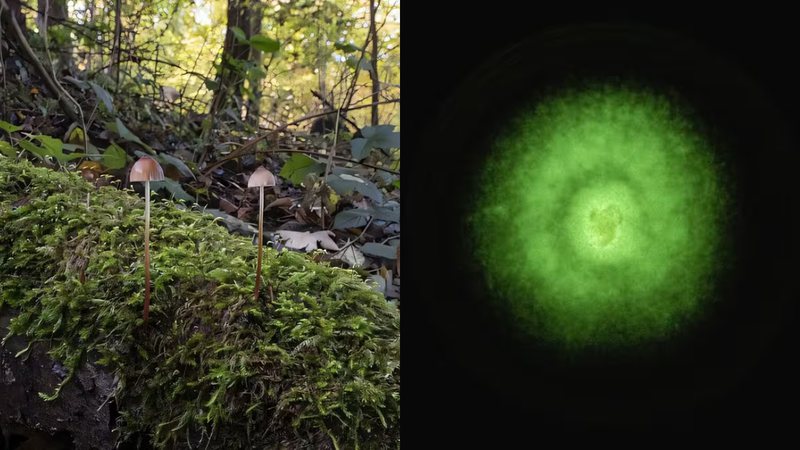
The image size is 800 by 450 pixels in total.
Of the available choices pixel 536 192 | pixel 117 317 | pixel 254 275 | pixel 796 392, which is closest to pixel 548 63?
pixel 536 192

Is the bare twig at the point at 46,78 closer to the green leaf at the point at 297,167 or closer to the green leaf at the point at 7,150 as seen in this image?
the green leaf at the point at 7,150

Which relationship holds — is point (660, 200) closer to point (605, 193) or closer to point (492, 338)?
point (605, 193)

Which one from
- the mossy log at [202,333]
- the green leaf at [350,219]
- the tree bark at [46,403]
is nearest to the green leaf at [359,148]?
the green leaf at [350,219]

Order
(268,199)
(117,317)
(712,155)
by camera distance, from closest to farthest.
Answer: (712,155), (117,317), (268,199)

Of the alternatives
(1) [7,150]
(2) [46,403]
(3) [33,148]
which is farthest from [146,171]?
(1) [7,150]

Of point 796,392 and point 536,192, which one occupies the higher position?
point 536,192

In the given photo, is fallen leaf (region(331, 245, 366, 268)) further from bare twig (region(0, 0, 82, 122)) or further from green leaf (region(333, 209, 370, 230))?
bare twig (region(0, 0, 82, 122))

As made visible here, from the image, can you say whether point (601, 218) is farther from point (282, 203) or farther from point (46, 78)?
point (46, 78)
